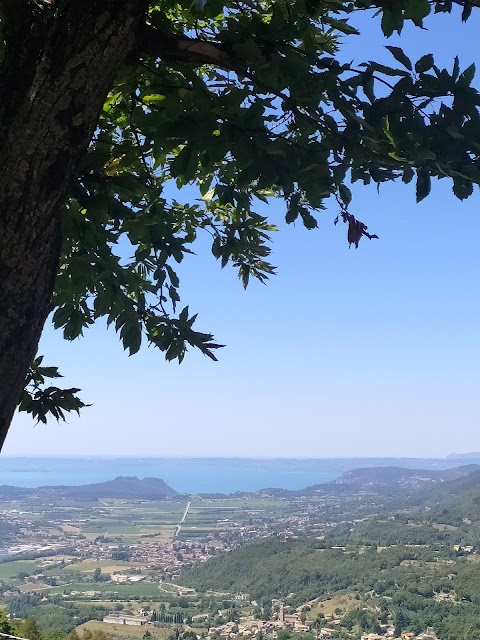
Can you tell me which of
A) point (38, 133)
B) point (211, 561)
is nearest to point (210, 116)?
point (38, 133)

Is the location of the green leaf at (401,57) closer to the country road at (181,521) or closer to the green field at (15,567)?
the green field at (15,567)

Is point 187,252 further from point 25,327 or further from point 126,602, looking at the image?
point 126,602

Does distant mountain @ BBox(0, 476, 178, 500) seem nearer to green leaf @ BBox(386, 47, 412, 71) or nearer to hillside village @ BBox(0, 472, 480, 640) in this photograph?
hillside village @ BBox(0, 472, 480, 640)

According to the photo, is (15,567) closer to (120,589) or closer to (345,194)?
(120,589)

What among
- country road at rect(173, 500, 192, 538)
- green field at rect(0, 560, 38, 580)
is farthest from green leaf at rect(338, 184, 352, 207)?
country road at rect(173, 500, 192, 538)

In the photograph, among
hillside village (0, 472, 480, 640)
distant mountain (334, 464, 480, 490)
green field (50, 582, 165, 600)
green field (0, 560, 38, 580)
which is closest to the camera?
hillside village (0, 472, 480, 640)

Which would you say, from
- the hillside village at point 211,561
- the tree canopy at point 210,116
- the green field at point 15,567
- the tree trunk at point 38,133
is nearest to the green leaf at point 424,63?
the tree canopy at point 210,116

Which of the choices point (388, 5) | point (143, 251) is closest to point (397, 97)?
point (388, 5)
